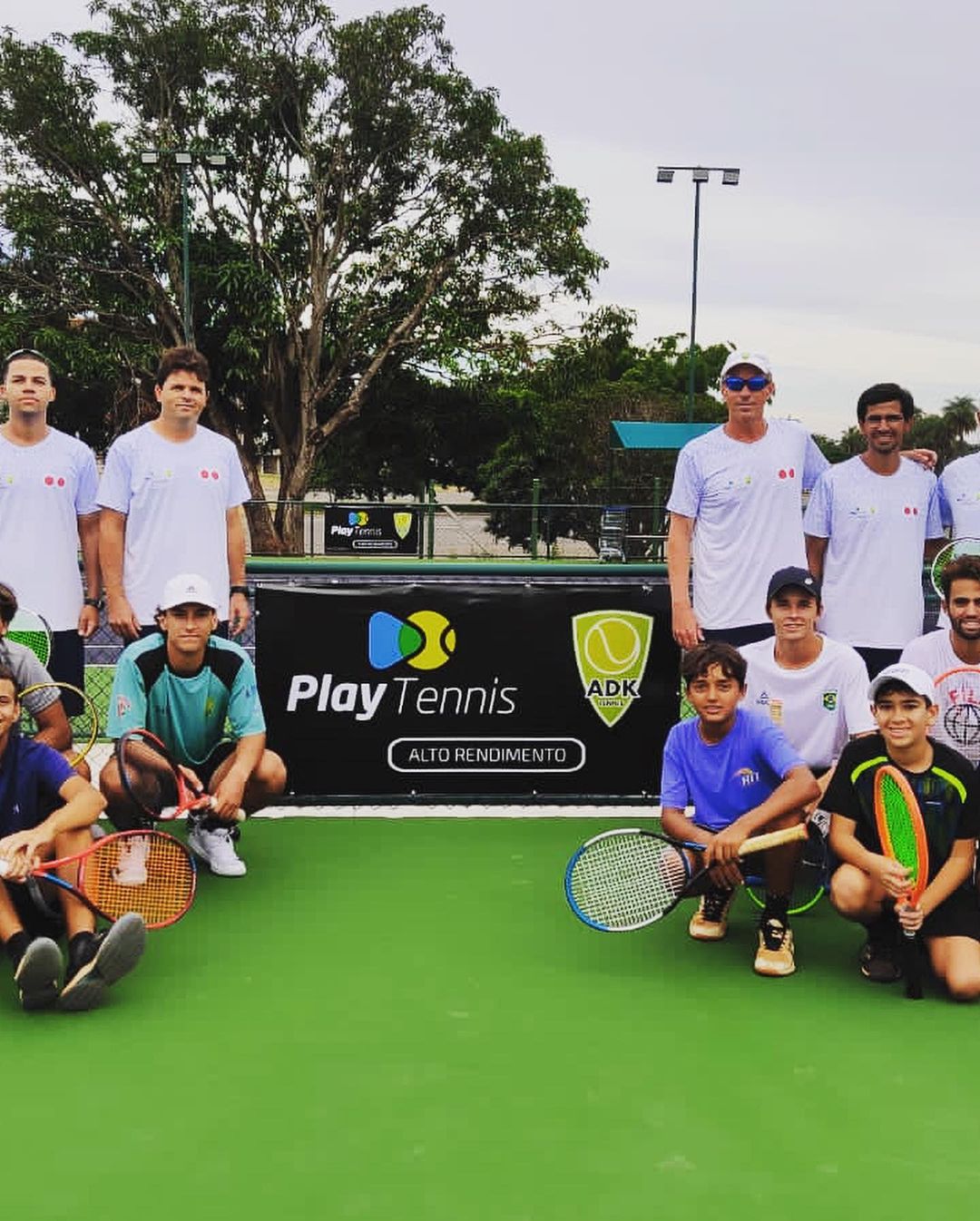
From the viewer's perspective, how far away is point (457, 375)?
107ft

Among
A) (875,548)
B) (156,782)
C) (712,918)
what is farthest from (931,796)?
(156,782)

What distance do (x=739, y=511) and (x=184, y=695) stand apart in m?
2.33

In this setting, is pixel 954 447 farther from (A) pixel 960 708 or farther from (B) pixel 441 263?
(A) pixel 960 708

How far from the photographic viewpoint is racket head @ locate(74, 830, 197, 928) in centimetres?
371

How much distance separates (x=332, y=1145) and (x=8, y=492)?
3.00 meters

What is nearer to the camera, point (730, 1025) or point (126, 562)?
point (730, 1025)

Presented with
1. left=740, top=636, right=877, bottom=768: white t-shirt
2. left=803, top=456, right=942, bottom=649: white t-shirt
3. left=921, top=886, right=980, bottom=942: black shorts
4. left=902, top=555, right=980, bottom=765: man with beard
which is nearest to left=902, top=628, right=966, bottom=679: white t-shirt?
left=902, top=555, right=980, bottom=765: man with beard

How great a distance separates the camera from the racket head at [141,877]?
12.2 feet

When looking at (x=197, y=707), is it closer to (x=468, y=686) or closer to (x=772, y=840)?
(x=468, y=686)

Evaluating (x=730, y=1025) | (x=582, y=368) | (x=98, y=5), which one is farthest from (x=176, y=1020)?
(x=98, y=5)

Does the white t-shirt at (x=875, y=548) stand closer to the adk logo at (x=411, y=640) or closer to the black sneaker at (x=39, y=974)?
the adk logo at (x=411, y=640)

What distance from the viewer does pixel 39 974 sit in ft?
11.0

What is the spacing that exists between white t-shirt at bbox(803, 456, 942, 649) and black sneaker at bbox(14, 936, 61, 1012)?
3.17m

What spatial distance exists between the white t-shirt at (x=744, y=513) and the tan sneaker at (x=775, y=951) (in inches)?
53.6
